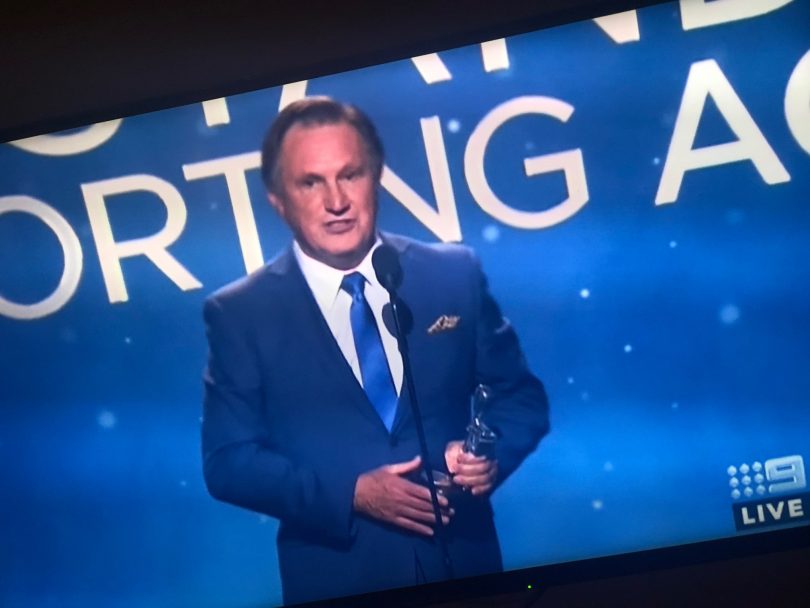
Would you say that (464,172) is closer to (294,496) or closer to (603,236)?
(603,236)

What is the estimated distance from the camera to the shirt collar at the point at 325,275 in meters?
1.73

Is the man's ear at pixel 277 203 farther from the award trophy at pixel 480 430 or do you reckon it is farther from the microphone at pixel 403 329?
the award trophy at pixel 480 430

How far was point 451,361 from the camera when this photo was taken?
5.57 ft

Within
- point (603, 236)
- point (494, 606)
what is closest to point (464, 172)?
point (603, 236)

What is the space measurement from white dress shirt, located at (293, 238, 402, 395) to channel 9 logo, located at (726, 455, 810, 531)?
65 centimetres

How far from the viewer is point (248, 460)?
Result: 67.9 inches

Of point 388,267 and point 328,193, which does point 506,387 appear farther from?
point 328,193

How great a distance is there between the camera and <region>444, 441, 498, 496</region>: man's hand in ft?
5.53

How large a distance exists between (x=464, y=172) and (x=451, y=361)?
13.9 inches

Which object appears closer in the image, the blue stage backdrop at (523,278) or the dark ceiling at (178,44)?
the blue stage backdrop at (523,278)

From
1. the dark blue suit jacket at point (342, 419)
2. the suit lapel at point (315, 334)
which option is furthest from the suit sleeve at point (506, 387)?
the suit lapel at point (315, 334)

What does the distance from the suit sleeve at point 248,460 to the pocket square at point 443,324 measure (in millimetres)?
305

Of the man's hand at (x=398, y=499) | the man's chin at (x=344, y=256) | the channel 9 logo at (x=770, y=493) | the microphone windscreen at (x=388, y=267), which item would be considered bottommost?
the channel 9 logo at (x=770, y=493)

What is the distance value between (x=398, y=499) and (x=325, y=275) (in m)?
0.44
